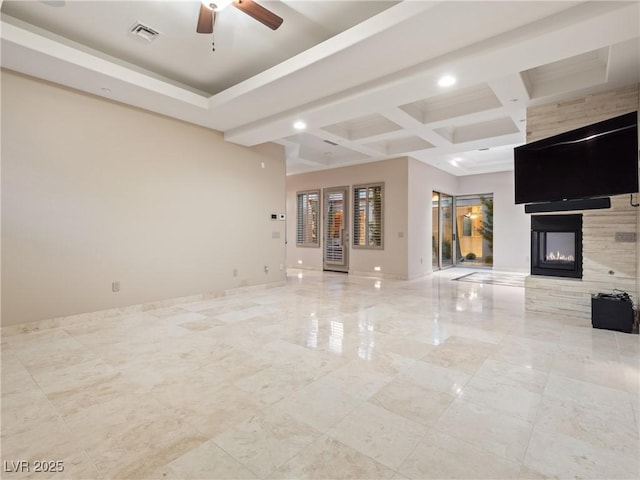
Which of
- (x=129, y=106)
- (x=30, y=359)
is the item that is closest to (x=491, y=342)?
(x=30, y=359)

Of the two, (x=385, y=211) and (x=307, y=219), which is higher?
(x=385, y=211)

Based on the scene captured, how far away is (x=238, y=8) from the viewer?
2.71 m

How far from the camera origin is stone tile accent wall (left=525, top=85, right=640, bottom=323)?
4016 mm

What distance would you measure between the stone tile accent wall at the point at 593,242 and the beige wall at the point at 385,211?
3480 millimetres

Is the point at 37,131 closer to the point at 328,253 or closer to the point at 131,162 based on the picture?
the point at 131,162

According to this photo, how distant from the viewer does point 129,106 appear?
15.3ft

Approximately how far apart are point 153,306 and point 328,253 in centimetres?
541

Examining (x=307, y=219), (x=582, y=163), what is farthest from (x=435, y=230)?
(x=582, y=163)

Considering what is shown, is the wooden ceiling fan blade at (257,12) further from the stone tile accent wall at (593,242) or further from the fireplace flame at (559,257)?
the fireplace flame at (559,257)

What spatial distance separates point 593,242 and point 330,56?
4150mm

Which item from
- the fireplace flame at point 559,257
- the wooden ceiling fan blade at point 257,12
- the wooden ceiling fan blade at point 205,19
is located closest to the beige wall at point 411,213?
the fireplace flame at point 559,257

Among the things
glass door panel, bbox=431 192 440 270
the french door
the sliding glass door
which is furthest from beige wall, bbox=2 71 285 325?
the sliding glass door

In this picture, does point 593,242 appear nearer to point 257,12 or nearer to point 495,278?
point 495,278

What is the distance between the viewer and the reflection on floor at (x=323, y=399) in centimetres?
→ 166
